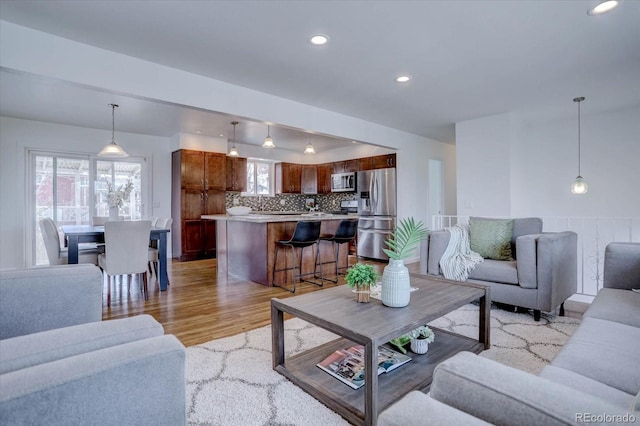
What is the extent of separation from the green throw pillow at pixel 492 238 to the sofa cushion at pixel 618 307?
4.32 ft

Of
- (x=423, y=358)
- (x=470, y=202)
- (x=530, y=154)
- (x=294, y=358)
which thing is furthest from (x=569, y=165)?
(x=294, y=358)

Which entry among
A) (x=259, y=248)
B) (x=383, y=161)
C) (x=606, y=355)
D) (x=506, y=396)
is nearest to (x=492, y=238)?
(x=606, y=355)

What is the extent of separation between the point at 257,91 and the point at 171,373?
3469mm

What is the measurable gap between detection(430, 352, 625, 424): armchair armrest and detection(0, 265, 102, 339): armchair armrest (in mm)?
1593

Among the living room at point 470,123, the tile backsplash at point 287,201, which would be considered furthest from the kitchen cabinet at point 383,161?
the tile backsplash at point 287,201

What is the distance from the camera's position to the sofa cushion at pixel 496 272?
2945mm

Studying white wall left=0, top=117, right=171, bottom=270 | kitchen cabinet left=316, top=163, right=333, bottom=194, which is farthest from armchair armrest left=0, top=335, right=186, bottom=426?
kitchen cabinet left=316, top=163, right=333, bottom=194

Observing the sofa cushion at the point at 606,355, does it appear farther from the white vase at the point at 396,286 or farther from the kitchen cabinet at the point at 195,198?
the kitchen cabinet at the point at 195,198

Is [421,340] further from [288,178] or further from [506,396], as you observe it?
[288,178]

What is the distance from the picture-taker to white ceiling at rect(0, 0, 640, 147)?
2232 millimetres

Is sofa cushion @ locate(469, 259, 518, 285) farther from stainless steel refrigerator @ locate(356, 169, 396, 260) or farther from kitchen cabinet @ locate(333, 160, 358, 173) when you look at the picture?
kitchen cabinet @ locate(333, 160, 358, 173)

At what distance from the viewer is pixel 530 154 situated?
536 cm

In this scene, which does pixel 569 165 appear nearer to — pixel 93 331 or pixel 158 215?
pixel 93 331

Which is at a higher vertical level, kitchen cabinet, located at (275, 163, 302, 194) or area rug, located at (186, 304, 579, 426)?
kitchen cabinet, located at (275, 163, 302, 194)
